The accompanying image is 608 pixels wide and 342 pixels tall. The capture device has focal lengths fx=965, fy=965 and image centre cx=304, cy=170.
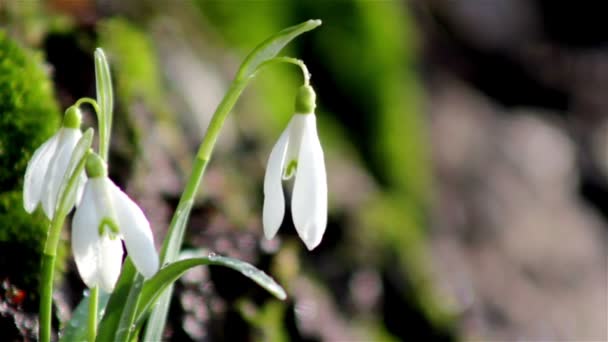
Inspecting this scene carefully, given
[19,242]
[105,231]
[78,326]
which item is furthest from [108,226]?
[19,242]

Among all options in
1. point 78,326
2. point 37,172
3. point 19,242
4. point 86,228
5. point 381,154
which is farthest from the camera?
point 381,154

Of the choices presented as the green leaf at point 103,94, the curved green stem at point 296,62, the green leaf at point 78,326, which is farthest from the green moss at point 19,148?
the curved green stem at point 296,62

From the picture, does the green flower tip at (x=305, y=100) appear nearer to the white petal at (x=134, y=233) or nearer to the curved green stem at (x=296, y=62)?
the curved green stem at (x=296, y=62)

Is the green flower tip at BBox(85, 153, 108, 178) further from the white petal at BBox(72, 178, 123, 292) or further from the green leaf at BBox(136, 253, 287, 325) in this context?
the green leaf at BBox(136, 253, 287, 325)

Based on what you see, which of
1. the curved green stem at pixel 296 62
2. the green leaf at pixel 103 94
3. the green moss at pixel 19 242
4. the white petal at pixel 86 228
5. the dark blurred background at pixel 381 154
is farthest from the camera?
the dark blurred background at pixel 381 154

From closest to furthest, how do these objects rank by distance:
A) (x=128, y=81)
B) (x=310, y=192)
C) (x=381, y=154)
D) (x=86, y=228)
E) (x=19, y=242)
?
(x=86, y=228), (x=310, y=192), (x=19, y=242), (x=128, y=81), (x=381, y=154)

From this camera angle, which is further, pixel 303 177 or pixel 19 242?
pixel 19 242

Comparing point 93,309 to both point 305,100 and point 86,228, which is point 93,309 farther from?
point 305,100
